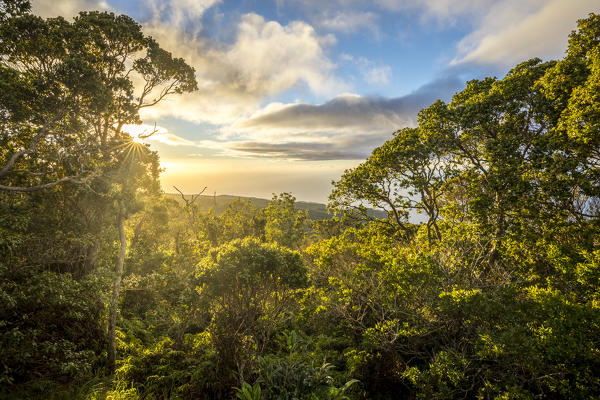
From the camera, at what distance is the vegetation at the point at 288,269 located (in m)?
6.79

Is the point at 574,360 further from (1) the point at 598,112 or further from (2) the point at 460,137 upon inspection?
(2) the point at 460,137

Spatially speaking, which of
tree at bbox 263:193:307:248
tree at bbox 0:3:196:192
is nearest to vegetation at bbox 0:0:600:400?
tree at bbox 0:3:196:192

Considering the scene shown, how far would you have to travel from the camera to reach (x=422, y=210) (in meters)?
17.3

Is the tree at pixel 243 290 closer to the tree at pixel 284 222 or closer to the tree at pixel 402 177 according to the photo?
the tree at pixel 402 177

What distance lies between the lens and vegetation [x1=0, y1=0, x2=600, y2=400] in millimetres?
6789

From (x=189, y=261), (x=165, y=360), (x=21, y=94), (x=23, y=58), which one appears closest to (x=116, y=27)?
(x=23, y=58)

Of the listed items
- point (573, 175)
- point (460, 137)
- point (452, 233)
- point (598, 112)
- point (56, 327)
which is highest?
point (460, 137)

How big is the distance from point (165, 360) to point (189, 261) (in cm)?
1771

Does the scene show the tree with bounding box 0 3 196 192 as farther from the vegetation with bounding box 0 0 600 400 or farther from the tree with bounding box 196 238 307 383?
the tree with bounding box 196 238 307 383

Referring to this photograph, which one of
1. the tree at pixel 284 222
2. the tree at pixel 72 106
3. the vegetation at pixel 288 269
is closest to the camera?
the vegetation at pixel 288 269

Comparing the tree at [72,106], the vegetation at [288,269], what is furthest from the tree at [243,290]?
the tree at [72,106]

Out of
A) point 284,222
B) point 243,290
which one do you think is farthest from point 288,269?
point 284,222

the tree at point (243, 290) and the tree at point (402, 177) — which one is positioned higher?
the tree at point (402, 177)

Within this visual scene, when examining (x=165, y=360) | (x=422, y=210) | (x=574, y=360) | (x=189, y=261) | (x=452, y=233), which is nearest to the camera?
(x=574, y=360)
